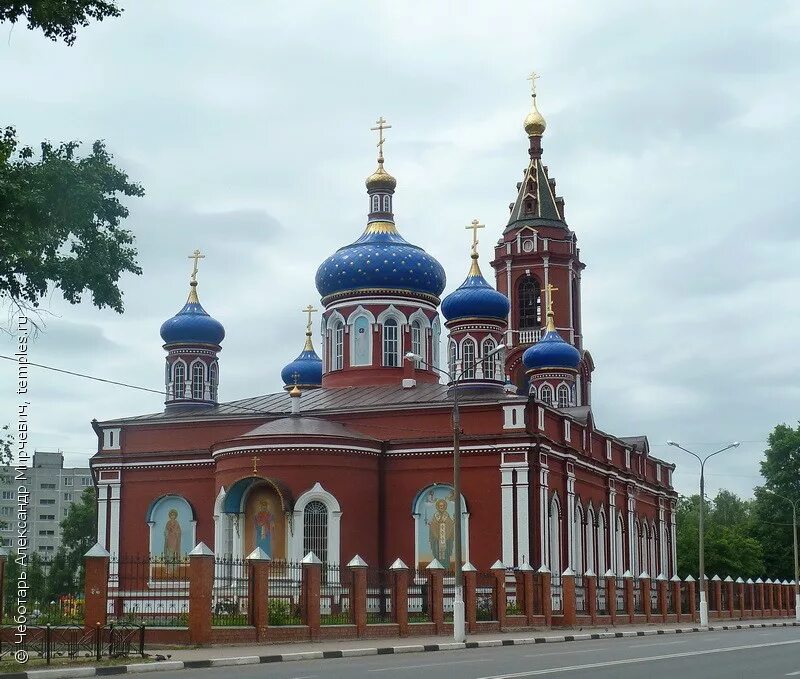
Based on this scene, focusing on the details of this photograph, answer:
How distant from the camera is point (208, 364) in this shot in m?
42.2

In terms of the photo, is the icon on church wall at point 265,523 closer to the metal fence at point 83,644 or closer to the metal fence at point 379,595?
the metal fence at point 379,595

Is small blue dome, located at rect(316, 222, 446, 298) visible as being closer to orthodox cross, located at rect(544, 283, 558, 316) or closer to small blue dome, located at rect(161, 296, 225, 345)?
small blue dome, located at rect(161, 296, 225, 345)

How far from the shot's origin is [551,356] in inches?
1905

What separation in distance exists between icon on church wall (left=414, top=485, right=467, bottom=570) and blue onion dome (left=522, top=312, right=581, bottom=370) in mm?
13310

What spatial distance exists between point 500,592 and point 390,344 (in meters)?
12.7

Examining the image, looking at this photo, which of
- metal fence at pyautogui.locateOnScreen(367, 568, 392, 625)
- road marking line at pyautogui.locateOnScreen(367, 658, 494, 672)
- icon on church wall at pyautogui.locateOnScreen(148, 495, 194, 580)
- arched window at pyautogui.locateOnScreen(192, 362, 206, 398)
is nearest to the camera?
road marking line at pyautogui.locateOnScreen(367, 658, 494, 672)

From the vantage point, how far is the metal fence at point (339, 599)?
27016mm

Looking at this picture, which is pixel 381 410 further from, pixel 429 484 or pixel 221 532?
pixel 221 532

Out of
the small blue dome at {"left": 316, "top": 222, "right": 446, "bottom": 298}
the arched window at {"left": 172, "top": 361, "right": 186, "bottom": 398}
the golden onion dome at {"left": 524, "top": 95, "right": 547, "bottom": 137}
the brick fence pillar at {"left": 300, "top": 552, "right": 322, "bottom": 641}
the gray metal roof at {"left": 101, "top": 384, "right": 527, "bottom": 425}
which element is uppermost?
the golden onion dome at {"left": 524, "top": 95, "right": 547, "bottom": 137}

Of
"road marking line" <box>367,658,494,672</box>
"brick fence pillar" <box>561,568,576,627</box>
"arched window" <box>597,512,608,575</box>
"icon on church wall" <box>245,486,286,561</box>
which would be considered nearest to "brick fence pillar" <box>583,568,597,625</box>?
"brick fence pillar" <box>561,568,576,627</box>

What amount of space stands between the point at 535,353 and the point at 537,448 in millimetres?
13476

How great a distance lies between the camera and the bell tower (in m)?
54.6

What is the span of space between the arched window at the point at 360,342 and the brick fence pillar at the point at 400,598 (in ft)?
47.2

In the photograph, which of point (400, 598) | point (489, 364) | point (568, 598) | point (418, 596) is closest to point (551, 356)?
point (489, 364)
